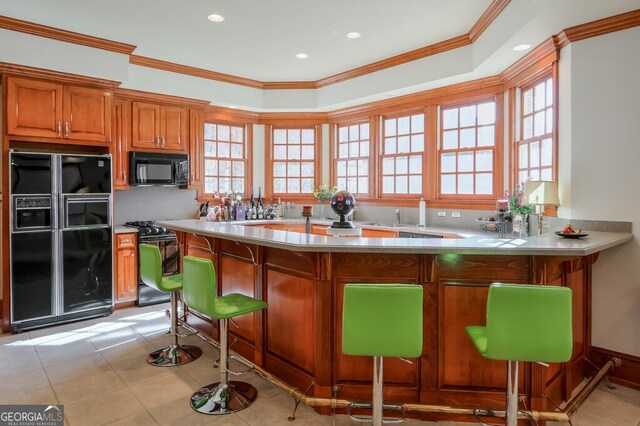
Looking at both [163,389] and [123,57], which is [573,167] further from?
[123,57]

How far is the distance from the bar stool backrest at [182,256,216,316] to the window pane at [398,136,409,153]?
3839 millimetres

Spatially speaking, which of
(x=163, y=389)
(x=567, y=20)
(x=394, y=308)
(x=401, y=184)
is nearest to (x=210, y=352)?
(x=163, y=389)

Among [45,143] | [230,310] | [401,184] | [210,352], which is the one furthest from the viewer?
[401,184]

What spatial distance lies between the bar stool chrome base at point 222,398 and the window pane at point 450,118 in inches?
155

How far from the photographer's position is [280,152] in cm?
672

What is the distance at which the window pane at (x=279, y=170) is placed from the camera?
6.72 meters

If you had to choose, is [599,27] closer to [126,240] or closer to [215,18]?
[215,18]

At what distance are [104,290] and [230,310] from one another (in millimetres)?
2756

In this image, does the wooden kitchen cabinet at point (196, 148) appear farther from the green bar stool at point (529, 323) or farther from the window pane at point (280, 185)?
the green bar stool at point (529, 323)

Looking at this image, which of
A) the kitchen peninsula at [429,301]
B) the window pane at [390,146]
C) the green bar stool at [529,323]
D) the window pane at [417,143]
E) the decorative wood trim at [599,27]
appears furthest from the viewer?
the window pane at [390,146]

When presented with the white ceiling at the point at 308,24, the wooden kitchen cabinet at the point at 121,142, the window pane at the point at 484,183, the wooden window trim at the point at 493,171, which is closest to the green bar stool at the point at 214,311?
the white ceiling at the point at 308,24

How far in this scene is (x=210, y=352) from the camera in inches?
141

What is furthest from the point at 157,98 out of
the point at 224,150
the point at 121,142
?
the point at 224,150

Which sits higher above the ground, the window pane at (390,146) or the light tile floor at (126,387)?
the window pane at (390,146)
